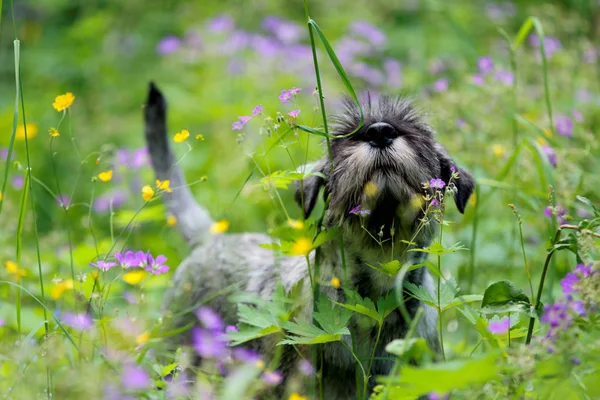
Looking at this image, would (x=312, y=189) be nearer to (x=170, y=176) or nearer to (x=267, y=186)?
(x=267, y=186)

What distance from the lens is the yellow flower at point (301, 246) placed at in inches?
103

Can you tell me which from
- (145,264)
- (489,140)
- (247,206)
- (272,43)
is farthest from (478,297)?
(272,43)

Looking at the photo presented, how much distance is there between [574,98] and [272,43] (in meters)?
2.67

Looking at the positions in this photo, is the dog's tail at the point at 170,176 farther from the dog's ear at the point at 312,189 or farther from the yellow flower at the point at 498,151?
the yellow flower at the point at 498,151

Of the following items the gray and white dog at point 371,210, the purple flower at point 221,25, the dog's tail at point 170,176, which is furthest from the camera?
the purple flower at point 221,25

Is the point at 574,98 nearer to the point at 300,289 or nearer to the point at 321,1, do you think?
the point at 300,289

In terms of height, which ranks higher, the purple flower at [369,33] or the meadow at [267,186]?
the purple flower at [369,33]

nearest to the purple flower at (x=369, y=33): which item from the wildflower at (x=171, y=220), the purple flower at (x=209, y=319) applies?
the wildflower at (x=171, y=220)

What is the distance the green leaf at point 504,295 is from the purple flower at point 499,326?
0.22 feet

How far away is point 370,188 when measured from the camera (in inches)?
109

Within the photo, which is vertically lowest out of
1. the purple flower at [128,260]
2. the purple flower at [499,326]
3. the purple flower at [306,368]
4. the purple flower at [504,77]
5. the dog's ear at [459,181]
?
the purple flower at [306,368]

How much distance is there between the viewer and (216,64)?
273 inches

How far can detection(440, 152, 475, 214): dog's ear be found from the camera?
313 cm

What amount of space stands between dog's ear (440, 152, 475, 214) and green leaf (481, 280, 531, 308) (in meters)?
0.71
